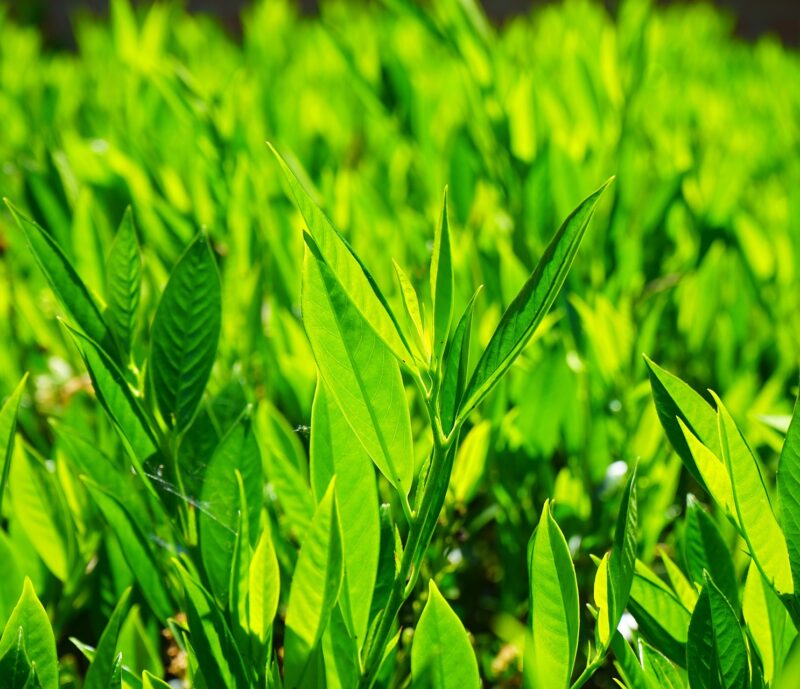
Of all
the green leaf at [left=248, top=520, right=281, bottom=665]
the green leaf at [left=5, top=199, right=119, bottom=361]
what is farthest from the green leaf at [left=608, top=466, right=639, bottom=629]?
the green leaf at [left=5, top=199, right=119, bottom=361]

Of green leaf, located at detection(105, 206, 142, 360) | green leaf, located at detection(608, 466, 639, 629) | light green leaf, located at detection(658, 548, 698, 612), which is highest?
green leaf, located at detection(105, 206, 142, 360)

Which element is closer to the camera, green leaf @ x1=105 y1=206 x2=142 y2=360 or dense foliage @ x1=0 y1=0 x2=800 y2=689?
dense foliage @ x1=0 y1=0 x2=800 y2=689

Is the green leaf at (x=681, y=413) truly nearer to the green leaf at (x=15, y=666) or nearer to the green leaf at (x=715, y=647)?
the green leaf at (x=715, y=647)

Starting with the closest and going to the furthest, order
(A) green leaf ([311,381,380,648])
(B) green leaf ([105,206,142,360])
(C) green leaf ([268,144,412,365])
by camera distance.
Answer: (C) green leaf ([268,144,412,365]) → (A) green leaf ([311,381,380,648]) → (B) green leaf ([105,206,142,360])

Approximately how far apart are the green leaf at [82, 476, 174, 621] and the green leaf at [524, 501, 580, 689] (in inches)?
15.8

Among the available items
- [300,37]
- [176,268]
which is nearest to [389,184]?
[176,268]

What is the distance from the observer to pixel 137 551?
3.17 ft

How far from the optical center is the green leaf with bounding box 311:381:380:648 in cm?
78

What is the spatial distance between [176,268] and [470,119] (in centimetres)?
111

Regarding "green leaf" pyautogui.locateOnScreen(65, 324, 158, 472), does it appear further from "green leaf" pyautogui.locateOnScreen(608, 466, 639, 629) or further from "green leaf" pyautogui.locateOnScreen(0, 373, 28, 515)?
"green leaf" pyautogui.locateOnScreen(608, 466, 639, 629)

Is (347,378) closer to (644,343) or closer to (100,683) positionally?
(100,683)

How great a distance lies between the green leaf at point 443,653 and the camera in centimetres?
74

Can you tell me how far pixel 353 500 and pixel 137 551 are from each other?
0.29m

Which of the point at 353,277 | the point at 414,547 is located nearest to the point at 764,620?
the point at 414,547
